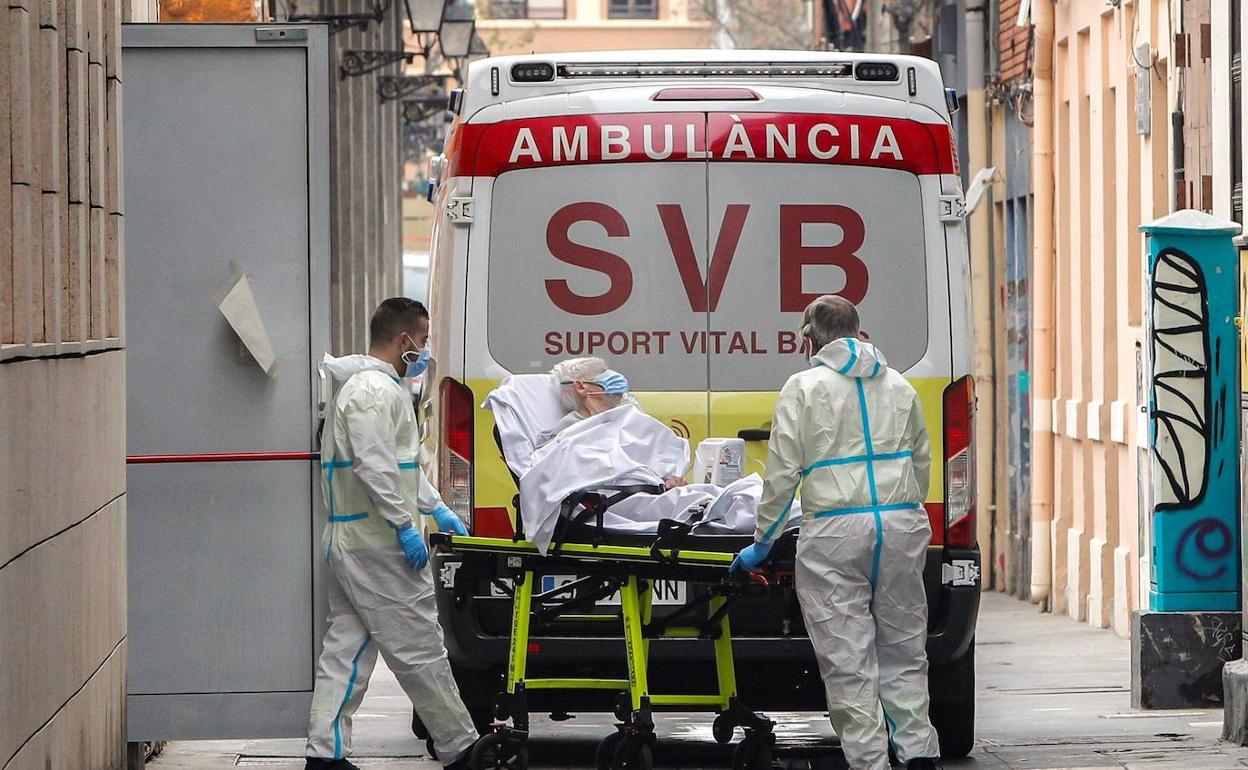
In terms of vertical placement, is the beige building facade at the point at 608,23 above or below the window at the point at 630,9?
below

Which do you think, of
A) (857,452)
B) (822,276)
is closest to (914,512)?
(857,452)

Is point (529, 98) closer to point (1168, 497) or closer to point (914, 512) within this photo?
point (914, 512)

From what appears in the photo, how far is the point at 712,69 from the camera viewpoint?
934 cm

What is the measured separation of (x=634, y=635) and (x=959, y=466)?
1504 millimetres

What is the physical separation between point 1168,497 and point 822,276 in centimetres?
278

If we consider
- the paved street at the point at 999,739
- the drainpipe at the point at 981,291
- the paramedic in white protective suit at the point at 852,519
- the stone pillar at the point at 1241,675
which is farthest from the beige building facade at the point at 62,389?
the drainpipe at the point at 981,291

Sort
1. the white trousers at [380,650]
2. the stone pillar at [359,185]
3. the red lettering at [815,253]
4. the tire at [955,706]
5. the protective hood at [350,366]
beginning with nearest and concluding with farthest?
the white trousers at [380,650] → the protective hood at [350,366] → the red lettering at [815,253] → the tire at [955,706] → the stone pillar at [359,185]

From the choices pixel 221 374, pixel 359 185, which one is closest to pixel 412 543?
pixel 221 374

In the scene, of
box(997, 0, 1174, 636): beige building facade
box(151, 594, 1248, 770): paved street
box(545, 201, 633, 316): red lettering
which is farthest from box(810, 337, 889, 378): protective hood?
box(997, 0, 1174, 636): beige building facade

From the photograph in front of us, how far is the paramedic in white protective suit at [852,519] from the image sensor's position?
8.27 m

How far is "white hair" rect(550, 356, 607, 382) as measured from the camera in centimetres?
897

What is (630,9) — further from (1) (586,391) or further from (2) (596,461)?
(2) (596,461)

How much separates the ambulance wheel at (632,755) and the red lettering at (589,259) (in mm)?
1647

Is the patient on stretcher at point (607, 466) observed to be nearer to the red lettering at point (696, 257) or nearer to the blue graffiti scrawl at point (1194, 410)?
the red lettering at point (696, 257)
